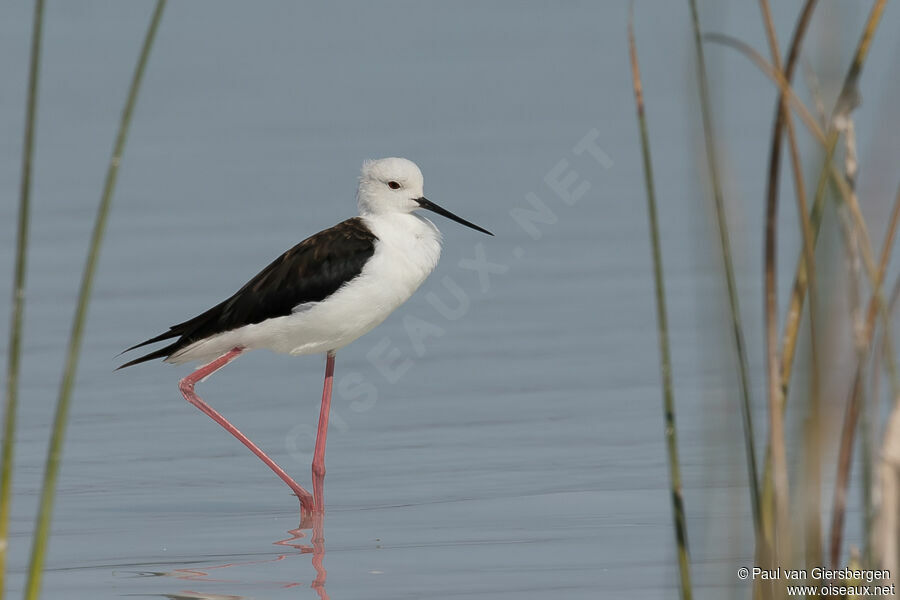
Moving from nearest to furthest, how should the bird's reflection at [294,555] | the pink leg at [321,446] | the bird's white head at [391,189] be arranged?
the bird's reflection at [294,555] < the pink leg at [321,446] < the bird's white head at [391,189]

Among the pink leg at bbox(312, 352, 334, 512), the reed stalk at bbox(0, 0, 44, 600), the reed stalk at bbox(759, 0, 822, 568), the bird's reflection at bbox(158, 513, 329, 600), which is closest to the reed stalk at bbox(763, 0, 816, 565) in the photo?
the reed stalk at bbox(759, 0, 822, 568)

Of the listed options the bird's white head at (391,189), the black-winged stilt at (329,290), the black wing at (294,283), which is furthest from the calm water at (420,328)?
the bird's white head at (391,189)

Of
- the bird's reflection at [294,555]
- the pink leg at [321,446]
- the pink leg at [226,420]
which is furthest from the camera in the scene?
the pink leg at [321,446]

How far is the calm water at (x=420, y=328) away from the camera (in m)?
4.54

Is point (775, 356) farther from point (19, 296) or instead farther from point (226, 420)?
point (226, 420)

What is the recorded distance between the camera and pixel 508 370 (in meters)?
7.13

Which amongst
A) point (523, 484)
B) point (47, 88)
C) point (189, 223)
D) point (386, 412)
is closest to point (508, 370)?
point (386, 412)

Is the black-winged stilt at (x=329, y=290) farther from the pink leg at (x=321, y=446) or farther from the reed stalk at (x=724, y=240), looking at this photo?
the reed stalk at (x=724, y=240)

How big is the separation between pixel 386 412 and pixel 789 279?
9.01 feet

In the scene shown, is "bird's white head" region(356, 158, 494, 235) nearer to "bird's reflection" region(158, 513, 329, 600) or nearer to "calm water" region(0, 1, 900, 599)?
"calm water" region(0, 1, 900, 599)

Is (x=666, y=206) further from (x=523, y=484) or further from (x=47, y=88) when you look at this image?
(x=47, y=88)

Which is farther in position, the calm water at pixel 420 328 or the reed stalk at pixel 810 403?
the calm water at pixel 420 328

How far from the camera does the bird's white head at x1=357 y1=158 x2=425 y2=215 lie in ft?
20.8

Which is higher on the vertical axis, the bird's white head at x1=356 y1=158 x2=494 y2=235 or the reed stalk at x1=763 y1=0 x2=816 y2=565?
the bird's white head at x1=356 y1=158 x2=494 y2=235
